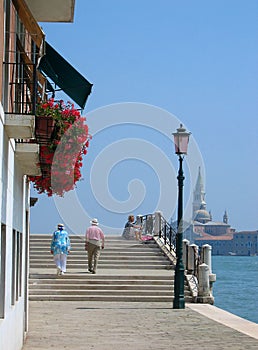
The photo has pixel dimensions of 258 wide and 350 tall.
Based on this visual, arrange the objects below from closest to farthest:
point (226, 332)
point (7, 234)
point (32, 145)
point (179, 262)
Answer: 1. point (7, 234)
2. point (32, 145)
3. point (226, 332)
4. point (179, 262)

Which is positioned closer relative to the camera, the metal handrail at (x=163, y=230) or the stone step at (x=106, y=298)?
the stone step at (x=106, y=298)

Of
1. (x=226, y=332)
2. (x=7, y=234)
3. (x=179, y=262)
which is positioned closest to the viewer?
(x=7, y=234)

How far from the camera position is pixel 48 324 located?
17.4 meters

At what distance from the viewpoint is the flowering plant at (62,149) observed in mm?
12742

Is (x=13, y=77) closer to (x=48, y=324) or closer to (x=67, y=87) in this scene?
(x=67, y=87)

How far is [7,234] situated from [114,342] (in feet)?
18.1

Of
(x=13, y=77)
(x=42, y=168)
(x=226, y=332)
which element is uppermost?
(x=13, y=77)

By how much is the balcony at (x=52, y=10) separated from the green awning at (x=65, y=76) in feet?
10.4

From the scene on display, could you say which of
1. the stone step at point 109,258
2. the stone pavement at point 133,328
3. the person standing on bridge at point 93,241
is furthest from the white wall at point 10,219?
the stone step at point 109,258

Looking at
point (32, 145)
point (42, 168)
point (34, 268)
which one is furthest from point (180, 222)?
point (32, 145)

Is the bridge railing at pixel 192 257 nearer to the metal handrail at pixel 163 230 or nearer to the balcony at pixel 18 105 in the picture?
the metal handrail at pixel 163 230

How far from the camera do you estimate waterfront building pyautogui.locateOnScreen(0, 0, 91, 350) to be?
9.12 meters

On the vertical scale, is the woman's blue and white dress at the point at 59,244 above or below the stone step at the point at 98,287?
above

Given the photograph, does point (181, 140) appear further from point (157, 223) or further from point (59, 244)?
point (157, 223)
